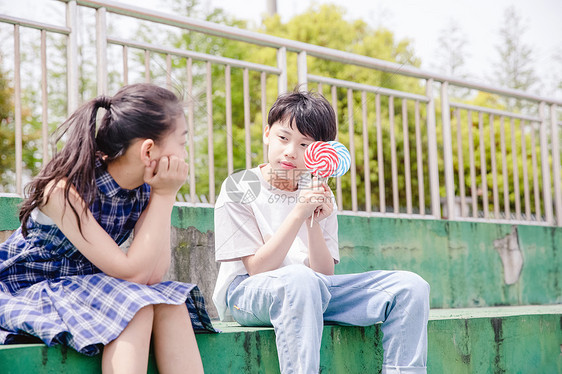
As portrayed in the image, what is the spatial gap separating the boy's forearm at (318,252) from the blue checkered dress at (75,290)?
0.53m

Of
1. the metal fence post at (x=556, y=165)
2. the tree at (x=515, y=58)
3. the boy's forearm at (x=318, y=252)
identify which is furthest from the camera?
the tree at (x=515, y=58)

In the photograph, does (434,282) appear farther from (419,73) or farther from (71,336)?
(71,336)

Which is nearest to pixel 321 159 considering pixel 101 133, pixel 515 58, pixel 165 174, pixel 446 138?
pixel 165 174

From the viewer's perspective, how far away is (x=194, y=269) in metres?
3.23

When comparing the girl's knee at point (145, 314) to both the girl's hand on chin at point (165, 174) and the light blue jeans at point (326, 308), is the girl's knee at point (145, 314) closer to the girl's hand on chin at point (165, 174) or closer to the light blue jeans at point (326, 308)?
the girl's hand on chin at point (165, 174)

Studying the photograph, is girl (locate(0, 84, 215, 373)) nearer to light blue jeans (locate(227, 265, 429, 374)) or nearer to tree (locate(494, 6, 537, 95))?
light blue jeans (locate(227, 265, 429, 374))

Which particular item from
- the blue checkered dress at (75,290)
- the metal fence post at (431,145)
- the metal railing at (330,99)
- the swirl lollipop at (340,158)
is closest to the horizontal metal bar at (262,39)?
the metal railing at (330,99)

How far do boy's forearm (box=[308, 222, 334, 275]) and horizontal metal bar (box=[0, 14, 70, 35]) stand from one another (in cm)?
167

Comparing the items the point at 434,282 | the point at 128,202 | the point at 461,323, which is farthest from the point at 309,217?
the point at 434,282

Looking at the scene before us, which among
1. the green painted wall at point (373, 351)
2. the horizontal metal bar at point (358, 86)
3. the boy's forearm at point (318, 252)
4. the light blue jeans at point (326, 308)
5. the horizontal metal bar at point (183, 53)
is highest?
the horizontal metal bar at point (183, 53)

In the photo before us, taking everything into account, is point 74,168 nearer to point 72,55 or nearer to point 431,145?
point 72,55

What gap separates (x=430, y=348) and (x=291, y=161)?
998 mm

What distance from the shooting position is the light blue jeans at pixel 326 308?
7.07 ft

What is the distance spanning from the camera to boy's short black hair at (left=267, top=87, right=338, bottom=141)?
2596 millimetres
